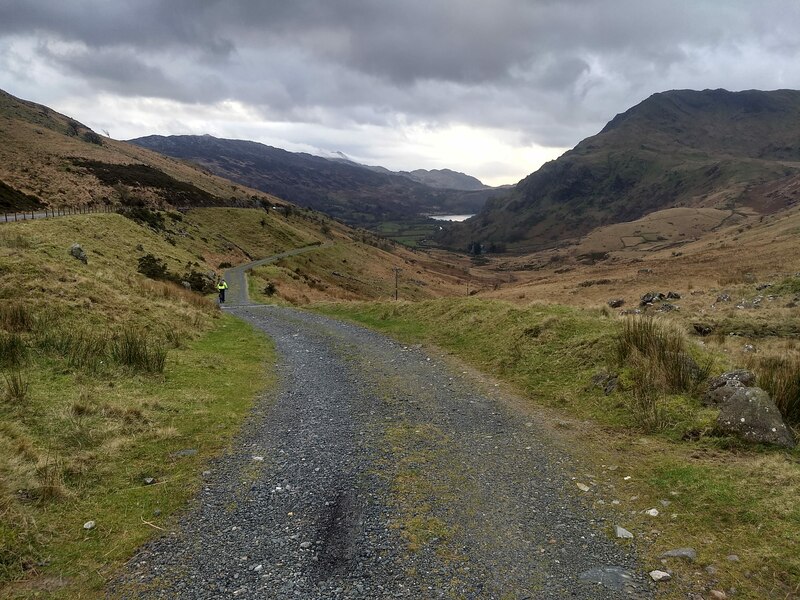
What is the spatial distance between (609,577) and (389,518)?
2798mm

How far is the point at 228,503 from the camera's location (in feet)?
22.6

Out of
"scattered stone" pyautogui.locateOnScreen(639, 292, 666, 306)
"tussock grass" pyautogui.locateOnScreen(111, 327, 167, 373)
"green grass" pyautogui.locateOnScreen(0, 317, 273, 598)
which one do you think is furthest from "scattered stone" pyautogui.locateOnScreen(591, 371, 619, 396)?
"scattered stone" pyautogui.locateOnScreen(639, 292, 666, 306)

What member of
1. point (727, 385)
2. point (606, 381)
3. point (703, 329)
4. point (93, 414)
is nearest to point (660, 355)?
point (606, 381)

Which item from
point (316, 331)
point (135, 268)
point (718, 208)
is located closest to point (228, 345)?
point (316, 331)

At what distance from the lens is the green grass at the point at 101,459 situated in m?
5.54

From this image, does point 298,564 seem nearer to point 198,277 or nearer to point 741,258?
point 198,277

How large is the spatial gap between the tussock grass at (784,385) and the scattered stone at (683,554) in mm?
4506

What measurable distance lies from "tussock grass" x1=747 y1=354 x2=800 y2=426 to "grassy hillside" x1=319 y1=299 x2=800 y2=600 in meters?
1.10

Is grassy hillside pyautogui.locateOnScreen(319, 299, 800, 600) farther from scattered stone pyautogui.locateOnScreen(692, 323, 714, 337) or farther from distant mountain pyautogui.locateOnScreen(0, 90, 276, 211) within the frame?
distant mountain pyautogui.locateOnScreen(0, 90, 276, 211)

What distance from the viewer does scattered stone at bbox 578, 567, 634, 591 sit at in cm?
514

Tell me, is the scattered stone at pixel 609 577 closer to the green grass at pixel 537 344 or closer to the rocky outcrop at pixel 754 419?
the rocky outcrop at pixel 754 419

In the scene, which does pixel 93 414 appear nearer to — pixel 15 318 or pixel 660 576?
pixel 15 318

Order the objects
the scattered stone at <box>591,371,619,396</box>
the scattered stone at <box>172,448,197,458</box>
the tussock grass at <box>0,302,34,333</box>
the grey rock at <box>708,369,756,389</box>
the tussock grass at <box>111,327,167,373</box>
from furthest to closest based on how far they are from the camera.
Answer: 1. the tussock grass at <box>111,327,167,373</box>
2. the tussock grass at <box>0,302,34,333</box>
3. the scattered stone at <box>591,371,619,396</box>
4. the grey rock at <box>708,369,756,389</box>
5. the scattered stone at <box>172,448,197,458</box>

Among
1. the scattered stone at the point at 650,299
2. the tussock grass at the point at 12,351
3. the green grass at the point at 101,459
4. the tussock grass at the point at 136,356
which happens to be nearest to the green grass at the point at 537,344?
the green grass at the point at 101,459
